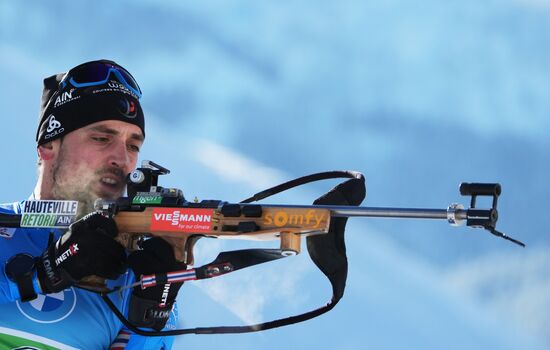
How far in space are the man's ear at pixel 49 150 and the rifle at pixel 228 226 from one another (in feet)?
5.52

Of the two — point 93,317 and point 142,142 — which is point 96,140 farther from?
point 93,317

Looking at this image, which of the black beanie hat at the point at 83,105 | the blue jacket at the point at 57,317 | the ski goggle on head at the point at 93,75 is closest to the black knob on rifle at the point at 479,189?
the blue jacket at the point at 57,317

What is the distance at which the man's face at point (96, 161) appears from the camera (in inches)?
366

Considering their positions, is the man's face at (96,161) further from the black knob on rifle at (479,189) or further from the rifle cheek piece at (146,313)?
the black knob on rifle at (479,189)

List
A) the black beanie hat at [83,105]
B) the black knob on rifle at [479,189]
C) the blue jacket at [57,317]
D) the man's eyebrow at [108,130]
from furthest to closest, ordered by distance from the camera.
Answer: the black beanie hat at [83,105]
the man's eyebrow at [108,130]
the blue jacket at [57,317]
the black knob on rifle at [479,189]

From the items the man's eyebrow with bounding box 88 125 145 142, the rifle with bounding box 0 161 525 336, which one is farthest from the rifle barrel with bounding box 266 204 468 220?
the man's eyebrow with bounding box 88 125 145 142

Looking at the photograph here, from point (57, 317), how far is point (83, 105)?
2.38 m

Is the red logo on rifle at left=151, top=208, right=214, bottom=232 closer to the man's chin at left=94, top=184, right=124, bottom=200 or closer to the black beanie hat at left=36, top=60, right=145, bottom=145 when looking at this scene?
the man's chin at left=94, top=184, right=124, bottom=200

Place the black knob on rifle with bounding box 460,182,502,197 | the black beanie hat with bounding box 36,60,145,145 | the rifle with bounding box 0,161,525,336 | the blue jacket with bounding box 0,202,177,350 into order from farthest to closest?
the black beanie hat with bounding box 36,60,145,145
the blue jacket with bounding box 0,202,177,350
the rifle with bounding box 0,161,525,336
the black knob on rifle with bounding box 460,182,502,197

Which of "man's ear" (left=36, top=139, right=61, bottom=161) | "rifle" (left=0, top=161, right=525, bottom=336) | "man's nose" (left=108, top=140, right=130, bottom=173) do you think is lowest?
"rifle" (left=0, top=161, right=525, bottom=336)

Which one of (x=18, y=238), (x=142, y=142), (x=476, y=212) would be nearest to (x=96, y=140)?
(x=142, y=142)

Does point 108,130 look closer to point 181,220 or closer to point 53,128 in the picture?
point 53,128

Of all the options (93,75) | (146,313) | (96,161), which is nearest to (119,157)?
(96,161)

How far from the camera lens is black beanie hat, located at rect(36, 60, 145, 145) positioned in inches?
394
